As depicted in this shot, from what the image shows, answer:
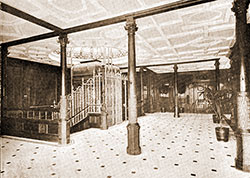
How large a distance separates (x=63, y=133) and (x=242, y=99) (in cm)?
456

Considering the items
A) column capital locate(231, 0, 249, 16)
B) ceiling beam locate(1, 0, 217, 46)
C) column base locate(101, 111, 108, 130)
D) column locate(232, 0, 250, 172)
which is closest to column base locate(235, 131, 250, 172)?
column locate(232, 0, 250, 172)

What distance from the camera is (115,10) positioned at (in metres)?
4.00

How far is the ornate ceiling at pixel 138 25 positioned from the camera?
380 centimetres

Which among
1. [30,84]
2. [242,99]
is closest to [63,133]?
[242,99]

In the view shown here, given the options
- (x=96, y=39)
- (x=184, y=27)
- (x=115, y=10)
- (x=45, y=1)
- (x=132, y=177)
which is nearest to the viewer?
(x=132, y=177)

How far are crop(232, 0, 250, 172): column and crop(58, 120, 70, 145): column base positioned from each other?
167 inches

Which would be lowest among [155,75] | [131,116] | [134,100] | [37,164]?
[37,164]

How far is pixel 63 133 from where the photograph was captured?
4988 millimetres

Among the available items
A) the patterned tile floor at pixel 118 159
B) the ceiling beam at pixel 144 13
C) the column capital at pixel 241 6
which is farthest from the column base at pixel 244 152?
the ceiling beam at pixel 144 13

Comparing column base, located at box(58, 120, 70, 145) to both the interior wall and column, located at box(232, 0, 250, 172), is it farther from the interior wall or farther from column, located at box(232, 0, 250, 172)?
the interior wall

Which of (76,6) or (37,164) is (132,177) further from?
(76,6)

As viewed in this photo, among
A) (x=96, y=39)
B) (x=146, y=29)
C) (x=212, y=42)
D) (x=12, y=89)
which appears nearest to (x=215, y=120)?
(x=212, y=42)

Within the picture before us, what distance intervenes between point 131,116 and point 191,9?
297 centimetres

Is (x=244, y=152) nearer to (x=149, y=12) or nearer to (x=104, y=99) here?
(x=149, y=12)
